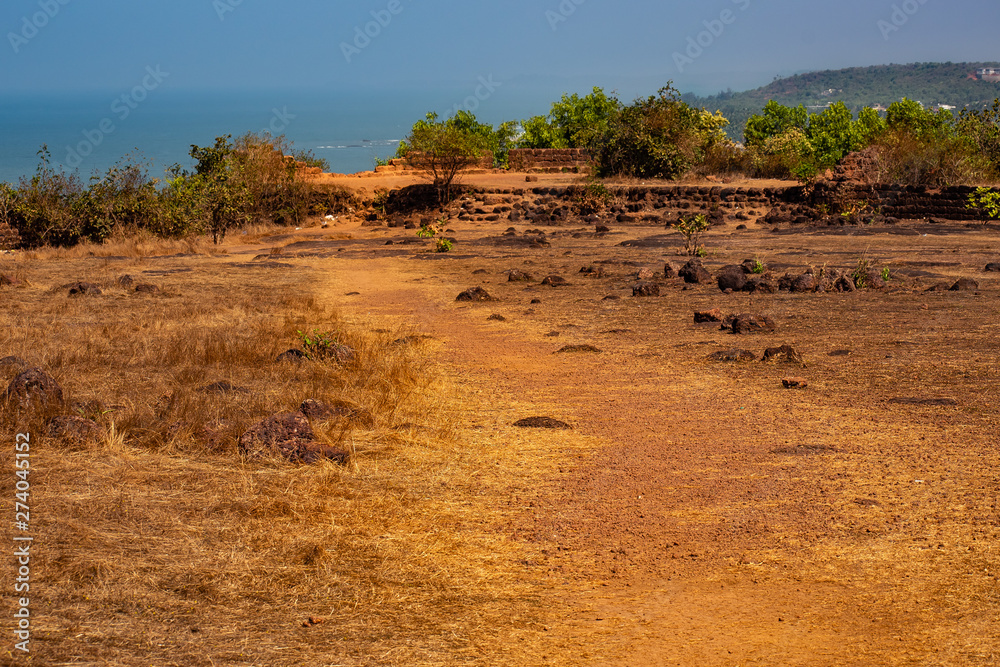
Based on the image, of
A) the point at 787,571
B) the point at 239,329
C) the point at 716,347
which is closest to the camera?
the point at 787,571

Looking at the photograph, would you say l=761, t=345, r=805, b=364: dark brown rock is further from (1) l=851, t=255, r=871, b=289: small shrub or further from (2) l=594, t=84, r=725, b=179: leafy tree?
(2) l=594, t=84, r=725, b=179: leafy tree

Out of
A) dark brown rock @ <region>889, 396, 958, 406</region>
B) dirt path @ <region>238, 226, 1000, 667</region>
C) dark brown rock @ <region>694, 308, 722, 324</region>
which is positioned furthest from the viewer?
dark brown rock @ <region>694, 308, 722, 324</region>

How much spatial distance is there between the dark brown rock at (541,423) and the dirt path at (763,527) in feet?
0.80

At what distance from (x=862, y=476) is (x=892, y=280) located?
904cm

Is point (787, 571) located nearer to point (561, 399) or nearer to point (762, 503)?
point (762, 503)

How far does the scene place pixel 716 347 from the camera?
9.73 metres

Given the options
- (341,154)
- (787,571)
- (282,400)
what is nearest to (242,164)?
(282,400)

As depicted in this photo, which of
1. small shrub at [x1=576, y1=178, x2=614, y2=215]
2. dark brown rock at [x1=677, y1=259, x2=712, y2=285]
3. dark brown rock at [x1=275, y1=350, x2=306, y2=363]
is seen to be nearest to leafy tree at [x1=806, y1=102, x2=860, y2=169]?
small shrub at [x1=576, y1=178, x2=614, y2=215]

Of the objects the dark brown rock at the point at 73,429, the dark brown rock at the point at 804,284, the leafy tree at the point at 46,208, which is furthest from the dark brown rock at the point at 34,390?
the leafy tree at the point at 46,208

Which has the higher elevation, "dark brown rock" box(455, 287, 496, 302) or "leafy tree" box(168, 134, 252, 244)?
"leafy tree" box(168, 134, 252, 244)

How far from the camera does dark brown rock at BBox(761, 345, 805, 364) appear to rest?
346 inches

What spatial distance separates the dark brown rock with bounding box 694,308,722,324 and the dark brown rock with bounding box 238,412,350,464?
6276 mm

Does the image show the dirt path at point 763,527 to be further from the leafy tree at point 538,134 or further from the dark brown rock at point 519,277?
the leafy tree at point 538,134

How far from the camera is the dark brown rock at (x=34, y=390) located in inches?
257
